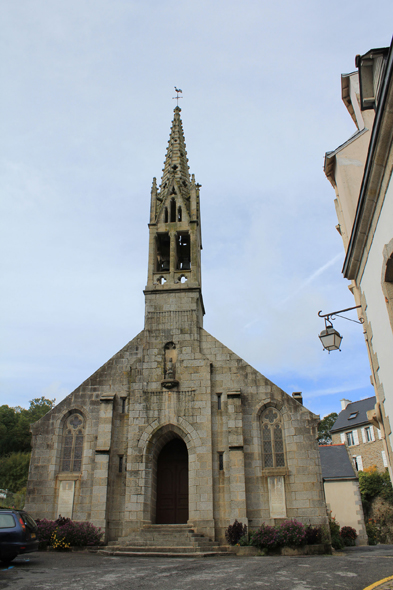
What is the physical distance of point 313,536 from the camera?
14820mm

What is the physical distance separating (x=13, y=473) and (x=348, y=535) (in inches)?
1282

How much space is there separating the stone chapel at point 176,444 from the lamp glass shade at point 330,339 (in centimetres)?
755

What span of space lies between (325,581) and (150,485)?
9156mm

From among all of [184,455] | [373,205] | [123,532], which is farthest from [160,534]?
[373,205]

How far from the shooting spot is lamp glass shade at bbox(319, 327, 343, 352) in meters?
10.3

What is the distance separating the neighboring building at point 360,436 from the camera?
39.4m

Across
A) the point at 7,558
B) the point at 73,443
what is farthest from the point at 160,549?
the point at 73,443

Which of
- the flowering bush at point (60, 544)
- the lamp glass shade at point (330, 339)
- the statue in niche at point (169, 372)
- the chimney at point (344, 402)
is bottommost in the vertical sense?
the flowering bush at point (60, 544)

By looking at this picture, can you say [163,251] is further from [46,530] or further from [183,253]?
[46,530]

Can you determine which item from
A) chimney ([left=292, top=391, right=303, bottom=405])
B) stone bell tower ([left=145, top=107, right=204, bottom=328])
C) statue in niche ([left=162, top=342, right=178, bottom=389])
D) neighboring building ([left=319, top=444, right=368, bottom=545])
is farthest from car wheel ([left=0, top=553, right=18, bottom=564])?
neighboring building ([left=319, top=444, right=368, bottom=545])

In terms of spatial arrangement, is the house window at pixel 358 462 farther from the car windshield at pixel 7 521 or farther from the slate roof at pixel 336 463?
the car windshield at pixel 7 521

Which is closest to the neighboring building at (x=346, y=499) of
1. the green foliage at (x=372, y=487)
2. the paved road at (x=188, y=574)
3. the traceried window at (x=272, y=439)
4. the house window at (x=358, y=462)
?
the green foliage at (x=372, y=487)

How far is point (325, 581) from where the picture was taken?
866cm

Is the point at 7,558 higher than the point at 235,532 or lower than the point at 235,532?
lower
